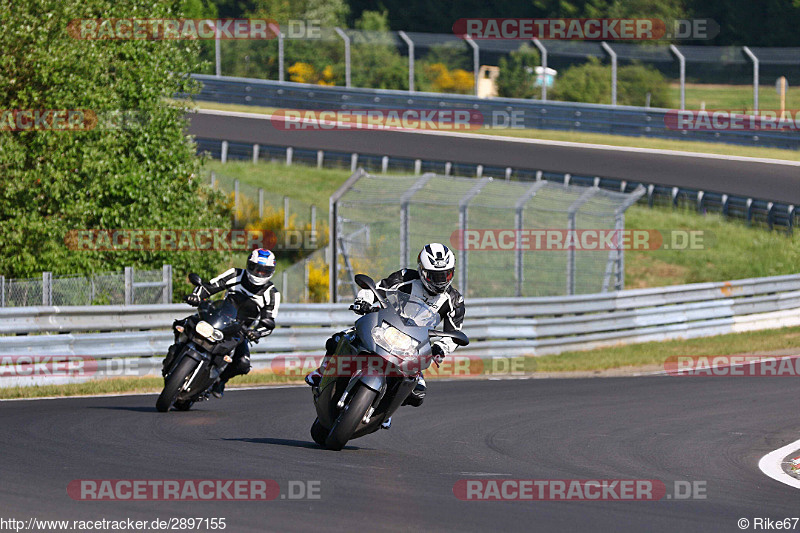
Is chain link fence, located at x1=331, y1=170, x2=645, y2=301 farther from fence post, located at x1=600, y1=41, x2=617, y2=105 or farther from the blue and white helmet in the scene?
fence post, located at x1=600, y1=41, x2=617, y2=105

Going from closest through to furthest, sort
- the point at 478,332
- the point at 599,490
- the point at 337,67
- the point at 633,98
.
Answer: the point at 599,490, the point at 478,332, the point at 633,98, the point at 337,67

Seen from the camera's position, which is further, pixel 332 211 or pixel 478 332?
pixel 332 211

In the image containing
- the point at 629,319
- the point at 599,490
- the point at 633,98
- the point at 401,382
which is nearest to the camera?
the point at 599,490

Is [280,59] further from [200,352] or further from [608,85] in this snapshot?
[200,352]

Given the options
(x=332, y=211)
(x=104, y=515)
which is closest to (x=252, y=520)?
(x=104, y=515)

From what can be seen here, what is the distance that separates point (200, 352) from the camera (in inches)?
457

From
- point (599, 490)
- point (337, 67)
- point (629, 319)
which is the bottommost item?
point (629, 319)

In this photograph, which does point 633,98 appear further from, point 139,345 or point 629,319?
point 139,345

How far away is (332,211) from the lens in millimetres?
21172

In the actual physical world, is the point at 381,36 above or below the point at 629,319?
above

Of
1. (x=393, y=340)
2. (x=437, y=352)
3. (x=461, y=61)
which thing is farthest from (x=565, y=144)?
(x=393, y=340)

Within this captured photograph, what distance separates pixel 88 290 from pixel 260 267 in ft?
19.7

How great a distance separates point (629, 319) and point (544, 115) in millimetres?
19035

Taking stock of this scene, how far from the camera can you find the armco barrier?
1469 cm
